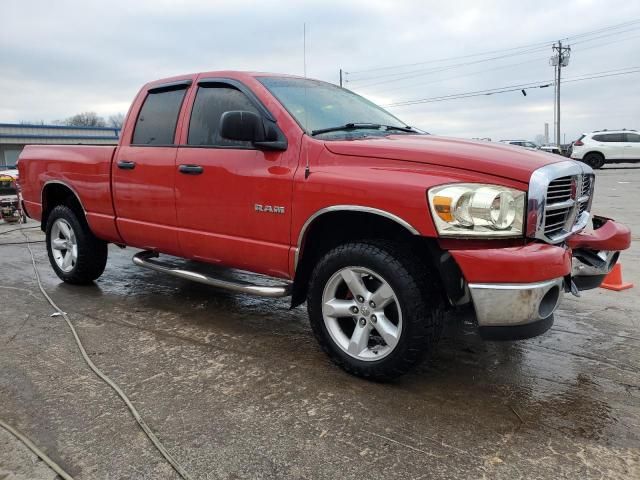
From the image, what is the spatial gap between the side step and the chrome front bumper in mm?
1313

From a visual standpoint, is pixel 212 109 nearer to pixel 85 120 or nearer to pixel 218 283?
pixel 218 283

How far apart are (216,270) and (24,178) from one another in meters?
2.31

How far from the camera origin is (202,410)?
9.59ft

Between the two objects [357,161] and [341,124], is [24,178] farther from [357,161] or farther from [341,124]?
[357,161]

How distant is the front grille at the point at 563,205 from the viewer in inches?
118

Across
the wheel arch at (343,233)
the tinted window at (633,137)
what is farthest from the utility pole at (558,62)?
the wheel arch at (343,233)

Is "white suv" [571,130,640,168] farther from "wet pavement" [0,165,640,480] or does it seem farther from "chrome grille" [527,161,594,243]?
"chrome grille" [527,161,594,243]

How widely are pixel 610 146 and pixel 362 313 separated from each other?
85.4 ft

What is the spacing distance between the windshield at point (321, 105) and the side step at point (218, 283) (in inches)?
41.8

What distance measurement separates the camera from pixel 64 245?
5629 mm


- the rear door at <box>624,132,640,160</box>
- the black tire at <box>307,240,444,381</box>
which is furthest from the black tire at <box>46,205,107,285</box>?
the rear door at <box>624,132,640,160</box>

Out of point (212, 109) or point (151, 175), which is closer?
point (212, 109)

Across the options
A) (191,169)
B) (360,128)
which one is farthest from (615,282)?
(191,169)

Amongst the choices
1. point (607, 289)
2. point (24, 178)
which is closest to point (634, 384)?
point (607, 289)
